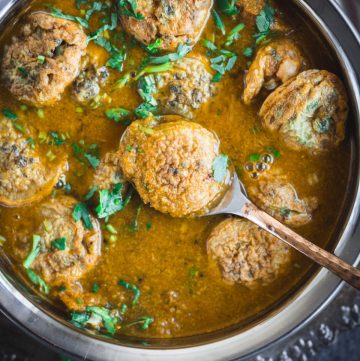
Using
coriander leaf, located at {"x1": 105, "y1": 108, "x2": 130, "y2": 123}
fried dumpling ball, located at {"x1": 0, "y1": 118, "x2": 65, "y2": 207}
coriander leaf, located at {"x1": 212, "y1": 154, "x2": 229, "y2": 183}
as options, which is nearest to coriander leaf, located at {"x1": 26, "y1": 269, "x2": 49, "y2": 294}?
Result: fried dumpling ball, located at {"x1": 0, "y1": 118, "x2": 65, "y2": 207}

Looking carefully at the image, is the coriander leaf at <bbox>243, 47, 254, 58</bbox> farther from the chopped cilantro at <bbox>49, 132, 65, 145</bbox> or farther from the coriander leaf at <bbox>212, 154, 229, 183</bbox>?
the chopped cilantro at <bbox>49, 132, 65, 145</bbox>

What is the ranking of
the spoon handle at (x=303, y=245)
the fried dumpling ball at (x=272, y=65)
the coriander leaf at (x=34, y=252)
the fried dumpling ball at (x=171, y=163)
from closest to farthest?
1. the spoon handle at (x=303, y=245)
2. the fried dumpling ball at (x=171, y=163)
3. the fried dumpling ball at (x=272, y=65)
4. the coriander leaf at (x=34, y=252)

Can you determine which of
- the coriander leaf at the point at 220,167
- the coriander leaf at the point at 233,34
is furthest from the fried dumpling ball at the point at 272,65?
the coriander leaf at the point at 220,167

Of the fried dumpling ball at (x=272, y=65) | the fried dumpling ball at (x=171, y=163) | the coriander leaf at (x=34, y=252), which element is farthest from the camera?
the coriander leaf at (x=34, y=252)

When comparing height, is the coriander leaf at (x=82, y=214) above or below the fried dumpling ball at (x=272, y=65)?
below

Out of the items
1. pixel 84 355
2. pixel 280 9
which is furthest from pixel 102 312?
pixel 280 9

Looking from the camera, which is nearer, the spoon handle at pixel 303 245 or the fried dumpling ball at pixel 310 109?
the spoon handle at pixel 303 245

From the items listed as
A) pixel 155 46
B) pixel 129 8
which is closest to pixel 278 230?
pixel 155 46

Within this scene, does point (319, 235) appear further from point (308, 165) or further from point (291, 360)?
point (291, 360)

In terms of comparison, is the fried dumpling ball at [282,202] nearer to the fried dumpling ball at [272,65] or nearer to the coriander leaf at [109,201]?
the fried dumpling ball at [272,65]
